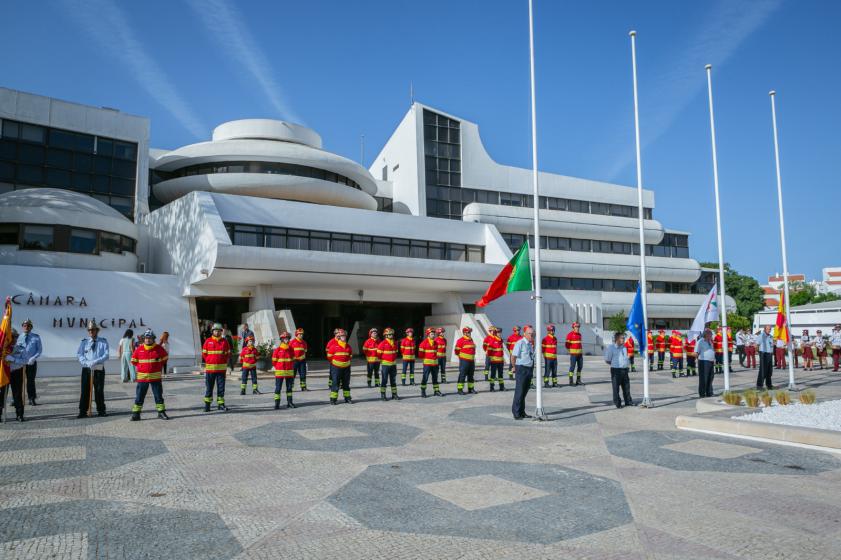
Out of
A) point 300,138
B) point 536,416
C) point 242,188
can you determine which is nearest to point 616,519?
point 536,416

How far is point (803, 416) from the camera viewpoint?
11.3 meters

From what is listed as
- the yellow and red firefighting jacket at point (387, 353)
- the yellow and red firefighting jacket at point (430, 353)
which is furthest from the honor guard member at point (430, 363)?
the yellow and red firefighting jacket at point (387, 353)

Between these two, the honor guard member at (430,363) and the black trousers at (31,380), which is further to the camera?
the honor guard member at (430,363)

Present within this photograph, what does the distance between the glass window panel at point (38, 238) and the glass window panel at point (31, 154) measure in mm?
7883

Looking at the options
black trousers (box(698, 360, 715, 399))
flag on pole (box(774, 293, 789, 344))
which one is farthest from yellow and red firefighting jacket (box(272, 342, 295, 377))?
flag on pole (box(774, 293, 789, 344))

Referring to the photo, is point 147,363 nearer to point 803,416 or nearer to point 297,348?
point 297,348

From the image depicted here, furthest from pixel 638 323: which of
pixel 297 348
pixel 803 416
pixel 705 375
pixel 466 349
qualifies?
pixel 297 348

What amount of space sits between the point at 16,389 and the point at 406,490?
9784 millimetres

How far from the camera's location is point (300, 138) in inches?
1556

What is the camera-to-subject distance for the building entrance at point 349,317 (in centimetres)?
3512

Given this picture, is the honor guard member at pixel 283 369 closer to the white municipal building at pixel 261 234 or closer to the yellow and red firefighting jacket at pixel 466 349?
the yellow and red firefighting jacket at pixel 466 349

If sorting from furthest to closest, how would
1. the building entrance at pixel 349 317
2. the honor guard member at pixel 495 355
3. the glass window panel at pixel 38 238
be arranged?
the building entrance at pixel 349 317, the glass window panel at pixel 38 238, the honor guard member at pixel 495 355

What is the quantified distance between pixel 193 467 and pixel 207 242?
1987cm

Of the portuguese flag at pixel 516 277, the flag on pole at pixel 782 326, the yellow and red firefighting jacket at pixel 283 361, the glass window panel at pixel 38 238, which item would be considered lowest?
the yellow and red firefighting jacket at pixel 283 361
